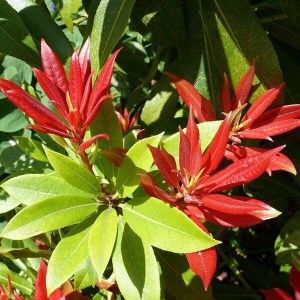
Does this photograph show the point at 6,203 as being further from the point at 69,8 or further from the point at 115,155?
the point at 69,8

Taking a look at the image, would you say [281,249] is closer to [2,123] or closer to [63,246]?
[63,246]

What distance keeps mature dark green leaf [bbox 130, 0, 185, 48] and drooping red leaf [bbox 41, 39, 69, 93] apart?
0.34 metres

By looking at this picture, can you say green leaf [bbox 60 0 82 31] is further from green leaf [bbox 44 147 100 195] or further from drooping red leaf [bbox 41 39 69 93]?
green leaf [bbox 44 147 100 195]

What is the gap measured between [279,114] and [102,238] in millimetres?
416

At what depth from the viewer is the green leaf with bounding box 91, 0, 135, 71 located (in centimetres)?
86

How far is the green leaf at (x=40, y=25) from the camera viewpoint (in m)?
0.96

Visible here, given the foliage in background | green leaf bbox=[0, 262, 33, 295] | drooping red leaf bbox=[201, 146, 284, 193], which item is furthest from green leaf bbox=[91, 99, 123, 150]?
green leaf bbox=[0, 262, 33, 295]

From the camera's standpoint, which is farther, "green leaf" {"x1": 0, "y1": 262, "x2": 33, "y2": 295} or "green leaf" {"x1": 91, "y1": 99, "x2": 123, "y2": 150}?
"green leaf" {"x1": 0, "y1": 262, "x2": 33, "y2": 295}

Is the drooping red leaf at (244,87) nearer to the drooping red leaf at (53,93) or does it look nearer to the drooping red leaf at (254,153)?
the drooping red leaf at (254,153)

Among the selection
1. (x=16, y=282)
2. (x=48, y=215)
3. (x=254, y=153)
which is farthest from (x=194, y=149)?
(x=16, y=282)

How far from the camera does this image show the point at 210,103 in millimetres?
937

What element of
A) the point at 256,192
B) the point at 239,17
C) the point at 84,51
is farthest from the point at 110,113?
the point at 256,192

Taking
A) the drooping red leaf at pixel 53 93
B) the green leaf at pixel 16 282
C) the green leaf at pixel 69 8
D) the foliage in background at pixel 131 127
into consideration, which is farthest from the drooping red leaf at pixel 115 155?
the green leaf at pixel 16 282

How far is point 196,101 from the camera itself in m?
0.94
